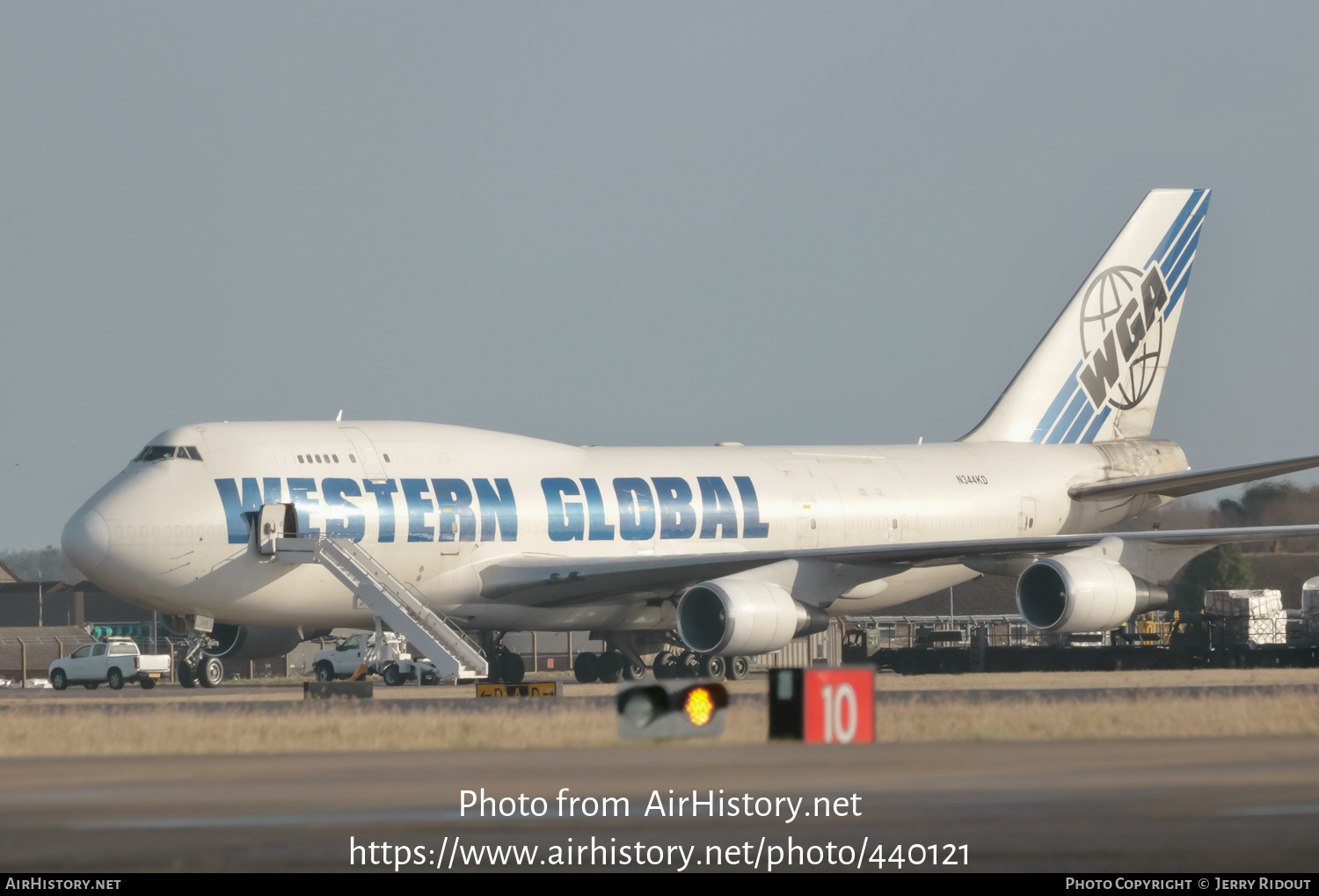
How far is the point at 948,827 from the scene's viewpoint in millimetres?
11898

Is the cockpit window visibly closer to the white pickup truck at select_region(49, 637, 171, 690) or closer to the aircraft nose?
the aircraft nose

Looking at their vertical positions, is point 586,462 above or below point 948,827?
above

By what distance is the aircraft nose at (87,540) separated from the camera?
33812 millimetres

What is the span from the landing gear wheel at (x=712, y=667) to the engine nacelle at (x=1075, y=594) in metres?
6.24

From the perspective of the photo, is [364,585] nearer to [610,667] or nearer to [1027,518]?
[610,667]

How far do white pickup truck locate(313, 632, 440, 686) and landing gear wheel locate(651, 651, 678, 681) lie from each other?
4.44 m

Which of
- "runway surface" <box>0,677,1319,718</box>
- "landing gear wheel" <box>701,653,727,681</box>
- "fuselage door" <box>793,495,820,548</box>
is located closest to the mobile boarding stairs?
"runway surface" <box>0,677,1319,718</box>

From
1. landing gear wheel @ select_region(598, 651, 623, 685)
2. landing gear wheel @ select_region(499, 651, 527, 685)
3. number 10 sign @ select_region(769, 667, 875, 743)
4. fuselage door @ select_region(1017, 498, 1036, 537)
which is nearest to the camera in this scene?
number 10 sign @ select_region(769, 667, 875, 743)

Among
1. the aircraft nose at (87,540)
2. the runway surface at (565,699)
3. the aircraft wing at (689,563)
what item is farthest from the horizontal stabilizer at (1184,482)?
the aircraft nose at (87,540)

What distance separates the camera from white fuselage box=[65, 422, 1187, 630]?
112 ft
